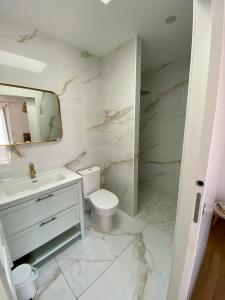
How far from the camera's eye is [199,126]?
63 cm

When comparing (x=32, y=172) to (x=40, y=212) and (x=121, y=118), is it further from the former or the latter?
(x=121, y=118)

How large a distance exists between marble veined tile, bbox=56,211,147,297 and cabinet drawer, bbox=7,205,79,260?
0.30 metres

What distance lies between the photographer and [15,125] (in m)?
1.50

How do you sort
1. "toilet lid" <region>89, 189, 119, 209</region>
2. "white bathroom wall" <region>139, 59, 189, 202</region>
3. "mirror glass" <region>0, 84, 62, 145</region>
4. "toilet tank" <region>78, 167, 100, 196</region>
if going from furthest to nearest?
"white bathroom wall" <region>139, 59, 189, 202</region>
"toilet tank" <region>78, 167, 100, 196</region>
"toilet lid" <region>89, 189, 119, 209</region>
"mirror glass" <region>0, 84, 62, 145</region>

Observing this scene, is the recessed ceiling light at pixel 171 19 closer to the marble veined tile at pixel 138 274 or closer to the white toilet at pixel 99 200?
the white toilet at pixel 99 200

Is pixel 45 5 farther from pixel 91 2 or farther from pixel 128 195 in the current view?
pixel 128 195

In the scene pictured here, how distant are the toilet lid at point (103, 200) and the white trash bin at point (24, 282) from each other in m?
0.81

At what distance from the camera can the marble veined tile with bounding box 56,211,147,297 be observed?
1288 millimetres

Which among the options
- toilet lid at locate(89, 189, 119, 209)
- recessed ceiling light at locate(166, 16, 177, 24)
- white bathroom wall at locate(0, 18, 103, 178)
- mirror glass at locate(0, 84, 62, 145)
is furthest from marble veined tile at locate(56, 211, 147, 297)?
recessed ceiling light at locate(166, 16, 177, 24)

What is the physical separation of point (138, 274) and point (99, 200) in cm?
82

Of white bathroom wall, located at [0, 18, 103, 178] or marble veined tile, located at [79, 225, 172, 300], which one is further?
white bathroom wall, located at [0, 18, 103, 178]

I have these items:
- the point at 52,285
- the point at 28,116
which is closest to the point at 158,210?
the point at 52,285

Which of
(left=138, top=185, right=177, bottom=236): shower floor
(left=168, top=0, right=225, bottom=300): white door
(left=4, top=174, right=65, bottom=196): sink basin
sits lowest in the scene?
(left=138, top=185, right=177, bottom=236): shower floor

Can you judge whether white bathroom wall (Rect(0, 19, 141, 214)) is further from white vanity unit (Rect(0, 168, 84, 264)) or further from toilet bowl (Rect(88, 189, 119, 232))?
toilet bowl (Rect(88, 189, 119, 232))
